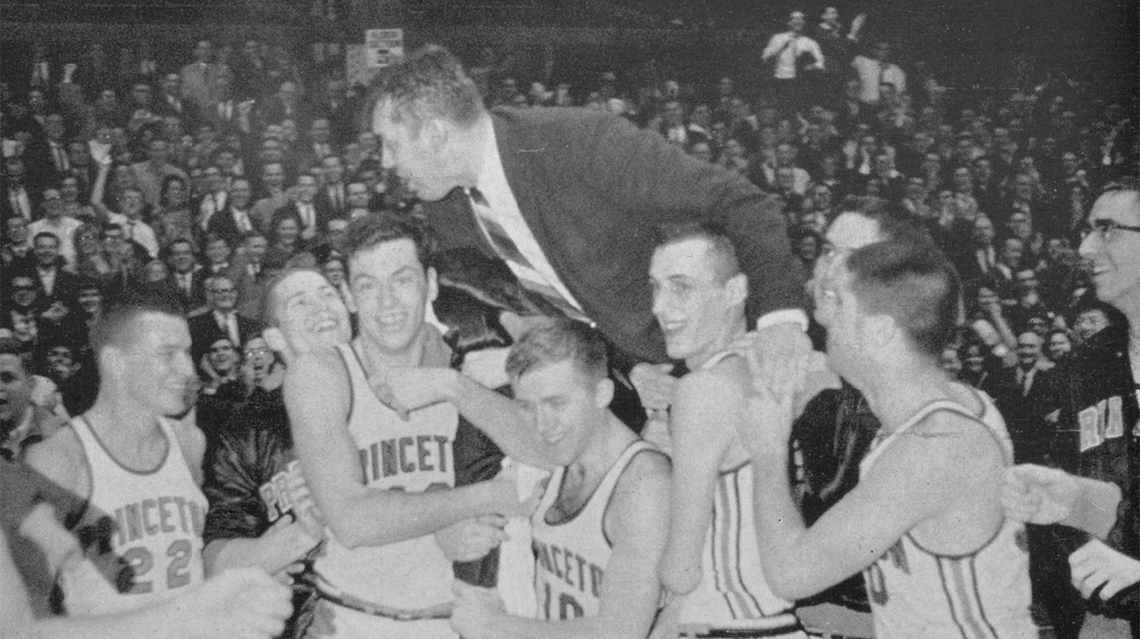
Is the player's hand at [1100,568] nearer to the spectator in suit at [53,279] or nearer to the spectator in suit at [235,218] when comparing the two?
the spectator in suit at [235,218]

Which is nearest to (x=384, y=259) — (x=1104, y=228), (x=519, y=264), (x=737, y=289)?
(x=519, y=264)

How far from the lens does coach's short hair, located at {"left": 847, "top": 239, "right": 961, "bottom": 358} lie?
92.6 inches

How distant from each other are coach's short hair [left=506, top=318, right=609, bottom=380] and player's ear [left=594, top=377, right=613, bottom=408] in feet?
0.09

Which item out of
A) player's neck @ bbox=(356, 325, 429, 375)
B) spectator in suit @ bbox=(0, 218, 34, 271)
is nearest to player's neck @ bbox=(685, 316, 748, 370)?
player's neck @ bbox=(356, 325, 429, 375)

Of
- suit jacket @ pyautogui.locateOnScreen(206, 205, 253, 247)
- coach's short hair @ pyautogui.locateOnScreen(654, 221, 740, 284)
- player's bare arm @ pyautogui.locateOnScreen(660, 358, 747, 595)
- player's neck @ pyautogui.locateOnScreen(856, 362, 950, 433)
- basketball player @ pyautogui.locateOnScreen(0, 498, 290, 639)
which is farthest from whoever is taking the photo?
suit jacket @ pyautogui.locateOnScreen(206, 205, 253, 247)

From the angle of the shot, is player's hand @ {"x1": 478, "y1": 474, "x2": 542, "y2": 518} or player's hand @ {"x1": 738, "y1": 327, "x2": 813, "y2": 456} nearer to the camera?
player's hand @ {"x1": 738, "y1": 327, "x2": 813, "y2": 456}

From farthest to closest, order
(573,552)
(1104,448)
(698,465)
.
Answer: (1104,448)
(573,552)
(698,465)

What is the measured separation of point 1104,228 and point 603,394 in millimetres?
1489

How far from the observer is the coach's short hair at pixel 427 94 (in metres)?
2.59

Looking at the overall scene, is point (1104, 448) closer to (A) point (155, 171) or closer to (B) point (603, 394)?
(B) point (603, 394)

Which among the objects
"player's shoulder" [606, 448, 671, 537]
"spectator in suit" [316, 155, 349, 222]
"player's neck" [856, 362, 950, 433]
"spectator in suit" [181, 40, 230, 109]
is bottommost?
"player's shoulder" [606, 448, 671, 537]

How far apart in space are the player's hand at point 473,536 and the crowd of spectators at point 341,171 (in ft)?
2.17

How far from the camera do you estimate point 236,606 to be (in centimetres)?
235

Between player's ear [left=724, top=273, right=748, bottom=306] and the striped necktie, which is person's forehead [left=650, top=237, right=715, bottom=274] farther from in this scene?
the striped necktie
